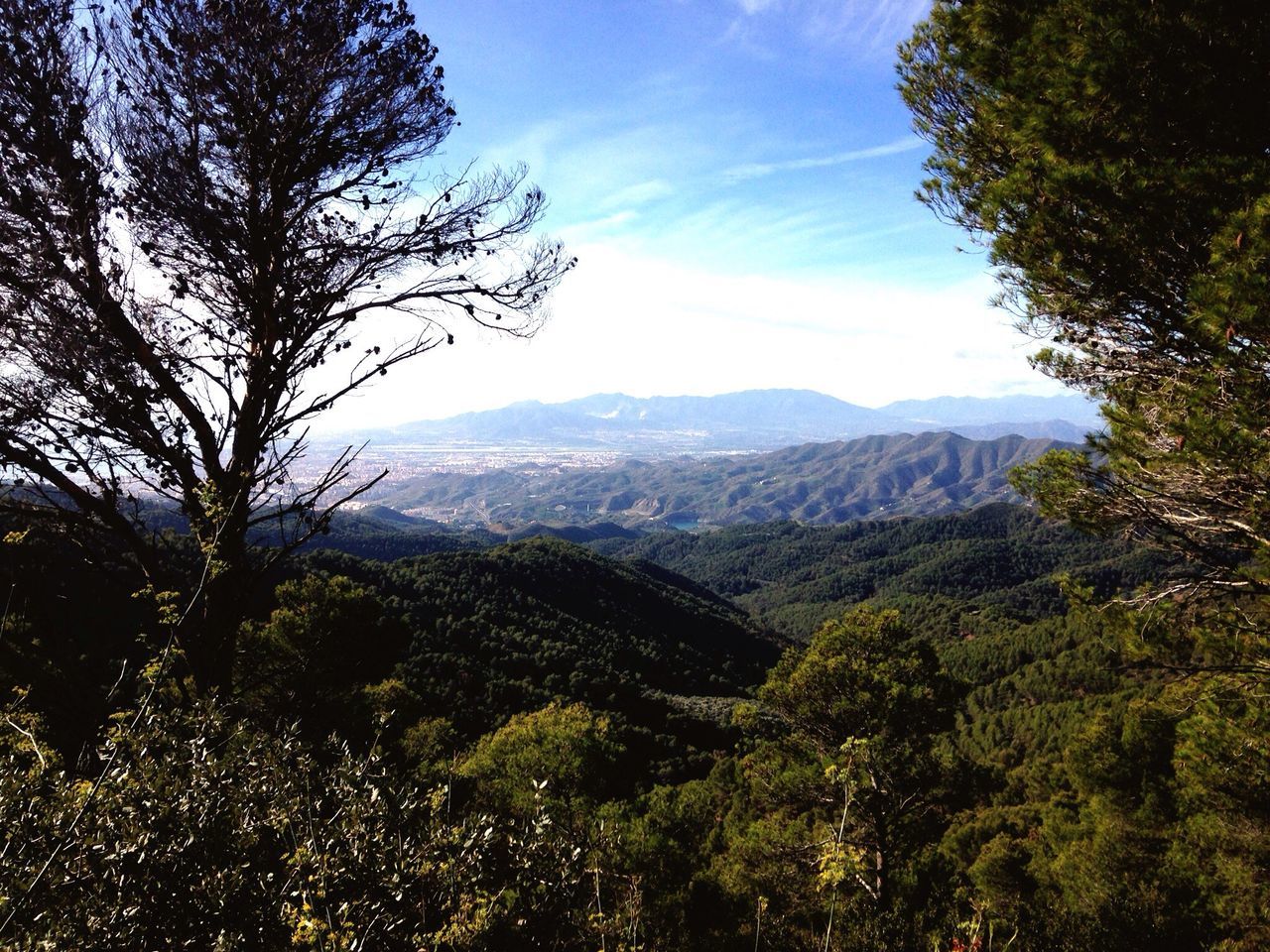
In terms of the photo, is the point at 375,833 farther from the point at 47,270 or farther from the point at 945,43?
the point at 945,43

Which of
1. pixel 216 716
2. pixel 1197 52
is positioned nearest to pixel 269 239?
pixel 216 716

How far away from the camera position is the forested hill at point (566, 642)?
33625 millimetres

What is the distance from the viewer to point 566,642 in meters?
51.5

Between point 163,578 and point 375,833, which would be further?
point 163,578

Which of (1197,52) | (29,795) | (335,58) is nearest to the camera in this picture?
(29,795)

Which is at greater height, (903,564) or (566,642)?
(566,642)

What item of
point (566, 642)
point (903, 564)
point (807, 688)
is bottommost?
point (903, 564)

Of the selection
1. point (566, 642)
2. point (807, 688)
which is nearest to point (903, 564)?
point (566, 642)

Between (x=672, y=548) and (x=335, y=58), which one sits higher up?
(x=335, y=58)

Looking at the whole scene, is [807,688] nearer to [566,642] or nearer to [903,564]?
[566,642]

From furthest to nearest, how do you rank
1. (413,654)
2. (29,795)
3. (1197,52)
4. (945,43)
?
(413,654), (945,43), (1197,52), (29,795)

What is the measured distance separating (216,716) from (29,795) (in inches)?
23.7

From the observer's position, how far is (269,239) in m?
3.02

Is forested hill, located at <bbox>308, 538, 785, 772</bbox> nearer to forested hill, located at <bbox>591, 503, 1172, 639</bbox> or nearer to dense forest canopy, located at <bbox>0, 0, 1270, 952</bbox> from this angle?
dense forest canopy, located at <bbox>0, 0, 1270, 952</bbox>
